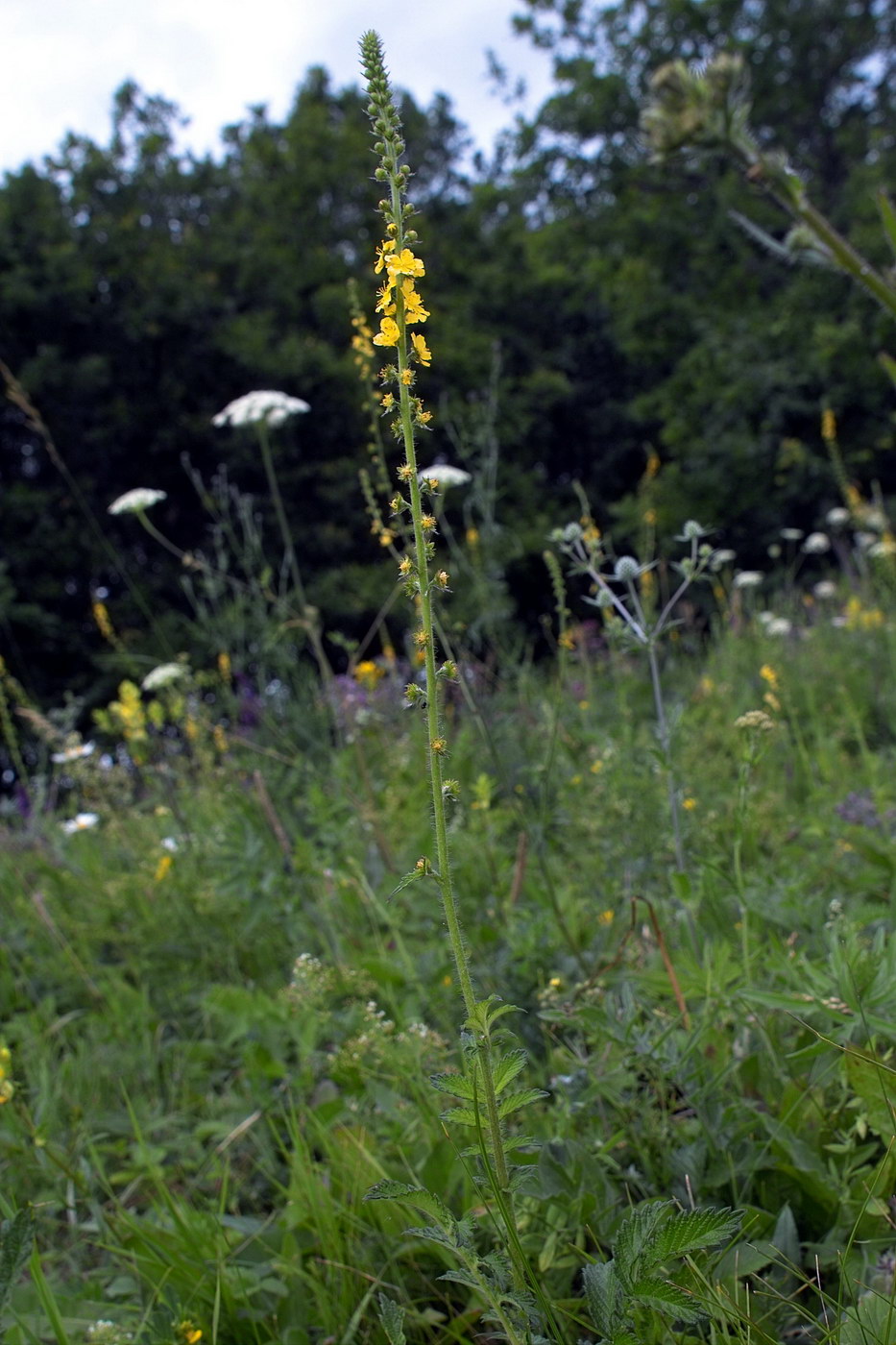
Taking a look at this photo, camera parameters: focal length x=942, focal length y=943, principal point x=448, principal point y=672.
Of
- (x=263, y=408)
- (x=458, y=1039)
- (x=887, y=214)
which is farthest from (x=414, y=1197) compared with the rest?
(x=263, y=408)

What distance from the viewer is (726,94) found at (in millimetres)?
1513

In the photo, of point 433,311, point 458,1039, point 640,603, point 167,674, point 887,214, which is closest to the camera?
point 887,214

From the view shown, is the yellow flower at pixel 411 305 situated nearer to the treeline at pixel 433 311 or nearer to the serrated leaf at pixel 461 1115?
the serrated leaf at pixel 461 1115

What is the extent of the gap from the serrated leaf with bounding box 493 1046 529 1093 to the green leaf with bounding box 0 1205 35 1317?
68 cm

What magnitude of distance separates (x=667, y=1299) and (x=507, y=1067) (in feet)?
0.79

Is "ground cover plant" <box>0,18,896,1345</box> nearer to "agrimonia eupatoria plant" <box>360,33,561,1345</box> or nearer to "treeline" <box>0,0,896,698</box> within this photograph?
"agrimonia eupatoria plant" <box>360,33,561,1345</box>

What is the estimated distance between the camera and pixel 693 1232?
87 cm

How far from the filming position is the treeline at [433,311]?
13.7m

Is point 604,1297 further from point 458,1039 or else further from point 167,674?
point 167,674

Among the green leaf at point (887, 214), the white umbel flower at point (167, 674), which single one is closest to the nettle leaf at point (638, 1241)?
the green leaf at point (887, 214)

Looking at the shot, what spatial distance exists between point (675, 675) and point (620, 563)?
13.3 ft

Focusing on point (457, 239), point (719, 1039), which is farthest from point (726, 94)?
point (457, 239)

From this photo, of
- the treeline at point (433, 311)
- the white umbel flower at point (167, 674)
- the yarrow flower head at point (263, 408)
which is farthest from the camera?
the treeline at point (433, 311)

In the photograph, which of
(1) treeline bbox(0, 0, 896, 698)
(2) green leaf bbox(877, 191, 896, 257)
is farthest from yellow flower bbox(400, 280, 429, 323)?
(1) treeline bbox(0, 0, 896, 698)
